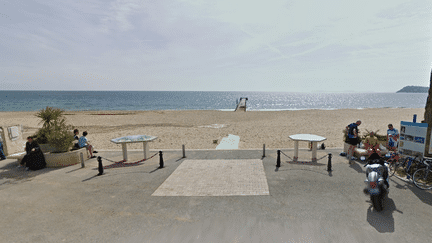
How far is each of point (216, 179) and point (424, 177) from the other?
7.52 metres

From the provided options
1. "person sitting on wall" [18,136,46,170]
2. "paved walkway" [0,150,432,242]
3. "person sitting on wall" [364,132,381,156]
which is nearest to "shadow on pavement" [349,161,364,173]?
"paved walkway" [0,150,432,242]

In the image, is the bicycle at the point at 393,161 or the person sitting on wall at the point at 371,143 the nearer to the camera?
the bicycle at the point at 393,161

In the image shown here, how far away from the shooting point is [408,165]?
851 cm

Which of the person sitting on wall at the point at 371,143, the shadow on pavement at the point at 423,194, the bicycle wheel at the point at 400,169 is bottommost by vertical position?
the shadow on pavement at the point at 423,194

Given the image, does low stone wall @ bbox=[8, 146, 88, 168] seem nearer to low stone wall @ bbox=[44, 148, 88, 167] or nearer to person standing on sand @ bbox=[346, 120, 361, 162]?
low stone wall @ bbox=[44, 148, 88, 167]

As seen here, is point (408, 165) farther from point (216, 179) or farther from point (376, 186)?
point (216, 179)

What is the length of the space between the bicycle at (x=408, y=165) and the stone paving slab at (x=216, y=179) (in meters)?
5.41

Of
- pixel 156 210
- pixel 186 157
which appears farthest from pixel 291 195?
pixel 186 157

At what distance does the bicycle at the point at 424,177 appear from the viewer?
770 cm

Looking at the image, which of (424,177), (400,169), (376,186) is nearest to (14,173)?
(376,186)

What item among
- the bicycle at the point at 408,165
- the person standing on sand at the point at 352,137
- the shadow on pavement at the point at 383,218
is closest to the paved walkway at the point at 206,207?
the shadow on pavement at the point at 383,218

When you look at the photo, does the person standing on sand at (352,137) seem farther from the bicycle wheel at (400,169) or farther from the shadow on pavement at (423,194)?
the shadow on pavement at (423,194)

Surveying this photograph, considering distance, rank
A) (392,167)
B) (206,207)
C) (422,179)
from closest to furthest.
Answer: (206,207), (422,179), (392,167)

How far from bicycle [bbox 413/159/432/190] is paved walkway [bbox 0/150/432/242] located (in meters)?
0.36
